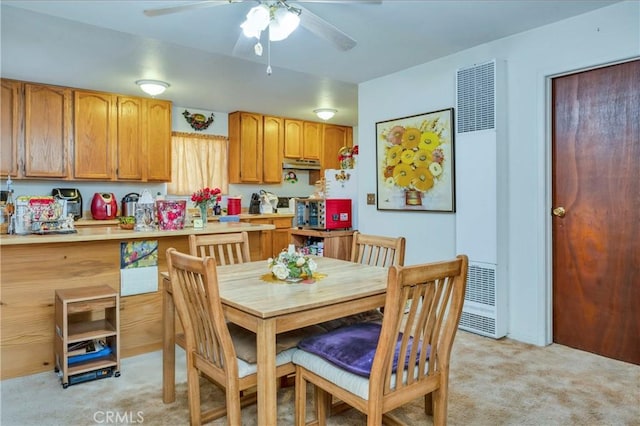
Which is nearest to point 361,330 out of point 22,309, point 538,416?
point 538,416

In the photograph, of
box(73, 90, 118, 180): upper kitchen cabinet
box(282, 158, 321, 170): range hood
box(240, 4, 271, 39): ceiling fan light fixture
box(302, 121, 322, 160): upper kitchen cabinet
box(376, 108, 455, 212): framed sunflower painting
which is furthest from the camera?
box(302, 121, 322, 160): upper kitchen cabinet

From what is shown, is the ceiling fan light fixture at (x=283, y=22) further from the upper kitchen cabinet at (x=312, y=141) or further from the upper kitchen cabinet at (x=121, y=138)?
the upper kitchen cabinet at (x=312, y=141)

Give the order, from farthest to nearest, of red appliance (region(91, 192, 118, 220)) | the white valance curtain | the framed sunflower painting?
the white valance curtain
red appliance (region(91, 192, 118, 220))
the framed sunflower painting

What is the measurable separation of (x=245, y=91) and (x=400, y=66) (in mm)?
1885

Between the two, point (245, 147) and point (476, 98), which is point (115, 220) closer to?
point (245, 147)

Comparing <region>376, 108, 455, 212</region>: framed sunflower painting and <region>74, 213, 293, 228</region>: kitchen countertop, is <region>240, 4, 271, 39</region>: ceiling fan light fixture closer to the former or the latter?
<region>376, 108, 455, 212</region>: framed sunflower painting

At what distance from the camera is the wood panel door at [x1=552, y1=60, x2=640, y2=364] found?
2.75 metres

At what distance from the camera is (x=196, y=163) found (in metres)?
5.95

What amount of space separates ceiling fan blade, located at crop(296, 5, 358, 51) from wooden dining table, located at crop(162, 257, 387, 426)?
1.33 metres

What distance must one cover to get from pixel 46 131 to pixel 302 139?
3438mm

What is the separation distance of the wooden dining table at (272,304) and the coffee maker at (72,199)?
130 inches

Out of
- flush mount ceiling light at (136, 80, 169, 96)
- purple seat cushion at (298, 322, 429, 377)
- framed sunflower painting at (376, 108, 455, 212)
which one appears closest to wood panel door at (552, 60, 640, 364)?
framed sunflower painting at (376, 108, 455, 212)

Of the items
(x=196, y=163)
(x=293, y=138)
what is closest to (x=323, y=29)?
(x=196, y=163)

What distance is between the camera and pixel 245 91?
4.91 meters
